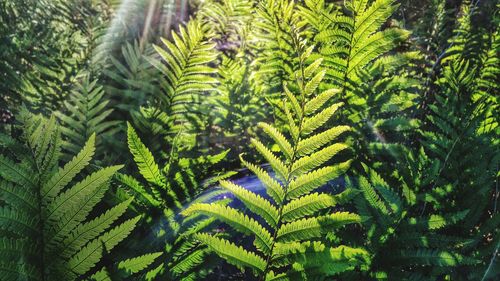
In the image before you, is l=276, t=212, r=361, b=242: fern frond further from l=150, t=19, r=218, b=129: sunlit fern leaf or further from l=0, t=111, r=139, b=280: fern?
l=150, t=19, r=218, b=129: sunlit fern leaf

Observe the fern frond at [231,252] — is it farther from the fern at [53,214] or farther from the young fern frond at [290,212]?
the fern at [53,214]

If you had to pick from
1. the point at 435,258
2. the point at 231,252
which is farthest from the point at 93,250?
the point at 435,258

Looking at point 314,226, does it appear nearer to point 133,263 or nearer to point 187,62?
point 133,263

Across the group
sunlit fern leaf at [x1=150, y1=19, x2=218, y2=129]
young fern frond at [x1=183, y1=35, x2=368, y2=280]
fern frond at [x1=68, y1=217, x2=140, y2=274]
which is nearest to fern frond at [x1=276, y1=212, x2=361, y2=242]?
young fern frond at [x1=183, y1=35, x2=368, y2=280]

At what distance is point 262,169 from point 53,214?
0.45m

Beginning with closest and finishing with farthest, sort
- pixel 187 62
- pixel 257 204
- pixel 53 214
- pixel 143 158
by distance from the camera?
pixel 53 214
pixel 257 204
pixel 143 158
pixel 187 62

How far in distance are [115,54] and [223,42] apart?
847mm

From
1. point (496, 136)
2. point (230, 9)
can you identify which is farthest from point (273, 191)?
point (230, 9)

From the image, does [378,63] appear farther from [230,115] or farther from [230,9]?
[230,9]

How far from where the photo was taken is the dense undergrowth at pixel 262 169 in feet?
2.23

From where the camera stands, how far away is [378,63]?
59.9 inches

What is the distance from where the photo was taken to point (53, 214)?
665 mm

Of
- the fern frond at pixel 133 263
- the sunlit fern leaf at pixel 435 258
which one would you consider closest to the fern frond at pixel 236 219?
the fern frond at pixel 133 263

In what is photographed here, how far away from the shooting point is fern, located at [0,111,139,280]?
0.64 metres
